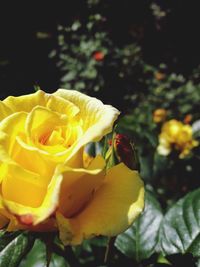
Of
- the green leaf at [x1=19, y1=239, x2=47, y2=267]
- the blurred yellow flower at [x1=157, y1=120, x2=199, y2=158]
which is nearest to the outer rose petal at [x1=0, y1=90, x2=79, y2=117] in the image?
the green leaf at [x1=19, y1=239, x2=47, y2=267]

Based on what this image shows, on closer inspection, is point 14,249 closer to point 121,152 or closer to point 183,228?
point 121,152

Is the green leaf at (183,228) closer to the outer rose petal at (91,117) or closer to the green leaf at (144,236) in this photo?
the green leaf at (144,236)

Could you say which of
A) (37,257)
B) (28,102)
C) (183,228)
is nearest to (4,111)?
(28,102)

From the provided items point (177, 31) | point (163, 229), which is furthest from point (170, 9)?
point (163, 229)

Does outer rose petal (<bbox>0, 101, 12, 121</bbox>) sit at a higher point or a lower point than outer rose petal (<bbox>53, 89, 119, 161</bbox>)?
lower

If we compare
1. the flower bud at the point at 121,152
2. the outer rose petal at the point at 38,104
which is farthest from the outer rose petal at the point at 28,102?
the flower bud at the point at 121,152

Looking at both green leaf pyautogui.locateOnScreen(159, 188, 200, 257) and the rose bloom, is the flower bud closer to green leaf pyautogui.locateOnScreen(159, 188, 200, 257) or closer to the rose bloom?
the rose bloom
